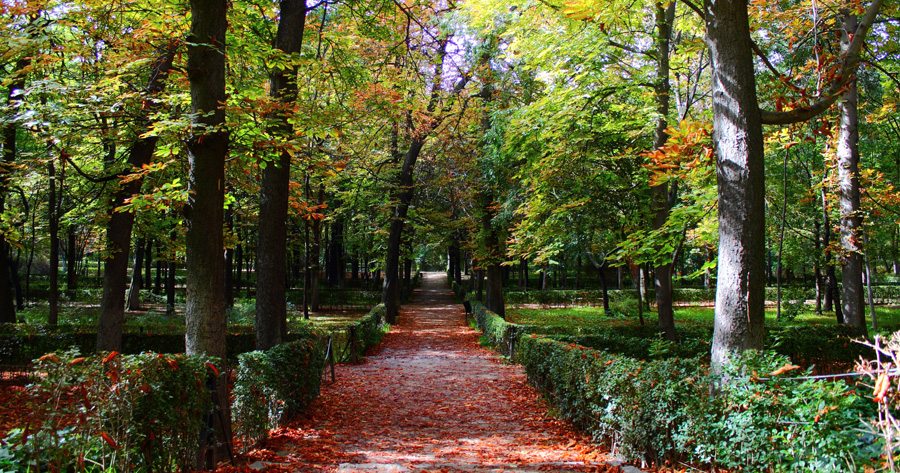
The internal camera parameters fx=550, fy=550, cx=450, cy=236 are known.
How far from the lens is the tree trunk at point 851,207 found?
459 inches

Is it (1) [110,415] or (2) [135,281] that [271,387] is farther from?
(2) [135,281]

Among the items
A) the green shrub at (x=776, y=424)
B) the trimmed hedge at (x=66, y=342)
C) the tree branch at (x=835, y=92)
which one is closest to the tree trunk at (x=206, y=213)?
the green shrub at (x=776, y=424)

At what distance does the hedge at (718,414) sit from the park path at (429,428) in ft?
1.49

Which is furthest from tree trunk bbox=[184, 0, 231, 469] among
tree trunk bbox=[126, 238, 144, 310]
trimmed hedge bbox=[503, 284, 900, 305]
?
trimmed hedge bbox=[503, 284, 900, 305]

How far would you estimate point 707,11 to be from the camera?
528 centimetres

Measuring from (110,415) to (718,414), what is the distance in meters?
4.43

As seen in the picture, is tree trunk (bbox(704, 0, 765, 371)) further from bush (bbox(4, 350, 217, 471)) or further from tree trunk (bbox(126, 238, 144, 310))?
tree trunk (bbox(126, 238, 144, 310))

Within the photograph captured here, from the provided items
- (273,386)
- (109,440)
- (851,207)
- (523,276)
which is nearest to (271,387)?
(273,386)

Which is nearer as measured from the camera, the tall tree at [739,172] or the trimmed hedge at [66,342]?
the tall tree at [739,172]

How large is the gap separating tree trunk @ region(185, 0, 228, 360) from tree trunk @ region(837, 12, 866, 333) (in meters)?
12.2

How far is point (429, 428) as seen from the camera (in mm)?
7520

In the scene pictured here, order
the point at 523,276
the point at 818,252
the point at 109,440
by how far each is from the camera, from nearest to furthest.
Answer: the point at 109,440 < the point at 818,252 < the point at 523,276

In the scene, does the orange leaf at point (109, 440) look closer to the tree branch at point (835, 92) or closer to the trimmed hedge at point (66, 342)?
the tree branch at point (835, 92)

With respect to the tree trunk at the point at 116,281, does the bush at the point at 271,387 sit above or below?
below
